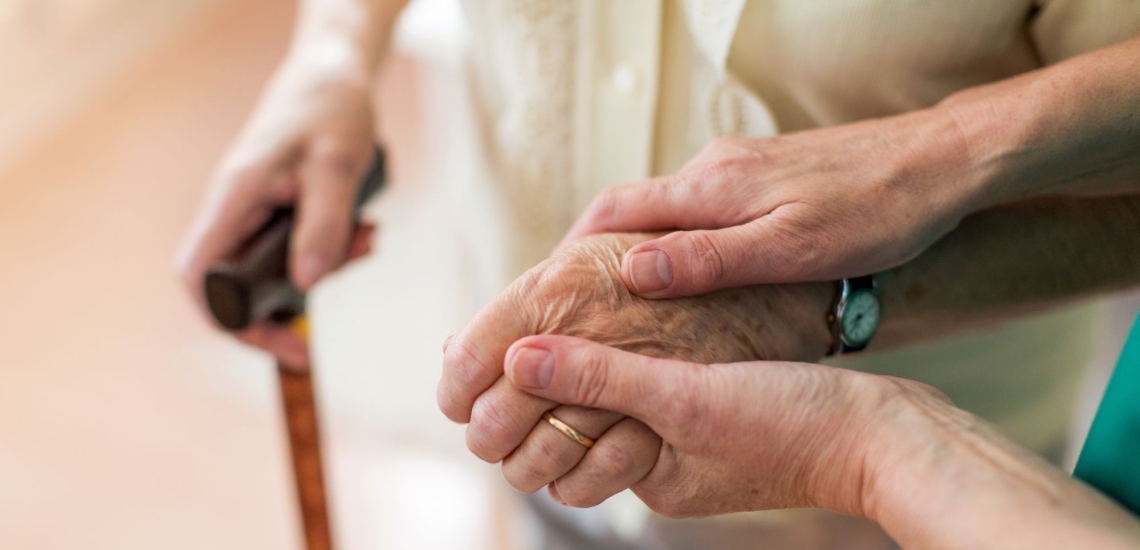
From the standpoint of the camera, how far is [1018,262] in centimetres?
77

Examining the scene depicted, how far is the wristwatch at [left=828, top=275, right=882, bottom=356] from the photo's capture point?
0.71 meters

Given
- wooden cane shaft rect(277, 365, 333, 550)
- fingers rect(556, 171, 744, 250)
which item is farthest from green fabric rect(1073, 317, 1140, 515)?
wooden cane shaft rect(277, 365, 333, 550)

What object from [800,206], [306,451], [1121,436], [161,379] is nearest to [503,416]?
[800,206]

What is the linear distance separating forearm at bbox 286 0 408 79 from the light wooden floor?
78cm

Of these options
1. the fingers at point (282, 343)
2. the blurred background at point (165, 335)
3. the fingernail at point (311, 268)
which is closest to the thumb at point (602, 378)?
the fingernail at point (311, 268)

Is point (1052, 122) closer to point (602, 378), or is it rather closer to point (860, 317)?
point (860, 317)

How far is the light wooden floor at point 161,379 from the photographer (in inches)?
63.1

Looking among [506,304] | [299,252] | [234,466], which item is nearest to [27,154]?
[234,466]

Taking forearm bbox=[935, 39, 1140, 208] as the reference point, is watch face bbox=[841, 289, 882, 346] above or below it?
below

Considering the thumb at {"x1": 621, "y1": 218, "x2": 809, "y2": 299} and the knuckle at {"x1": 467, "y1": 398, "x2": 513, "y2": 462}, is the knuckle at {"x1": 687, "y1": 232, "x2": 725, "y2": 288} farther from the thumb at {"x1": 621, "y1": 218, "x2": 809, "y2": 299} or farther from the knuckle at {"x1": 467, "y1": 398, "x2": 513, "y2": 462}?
the knuckle at {"x1": 467, "y1": 398, "x2": 513, "y2": 462}

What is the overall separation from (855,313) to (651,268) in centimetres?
21

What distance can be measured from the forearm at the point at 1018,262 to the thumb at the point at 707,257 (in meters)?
0.19

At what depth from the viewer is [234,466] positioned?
170 cm

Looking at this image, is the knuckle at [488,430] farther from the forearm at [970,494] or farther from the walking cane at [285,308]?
the walking cane at [285,308]
